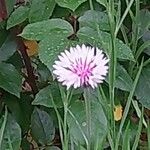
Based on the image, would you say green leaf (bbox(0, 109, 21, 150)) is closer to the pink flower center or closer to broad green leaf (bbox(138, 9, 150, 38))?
broad green leaf (bbox(138, 9, 150, 38))

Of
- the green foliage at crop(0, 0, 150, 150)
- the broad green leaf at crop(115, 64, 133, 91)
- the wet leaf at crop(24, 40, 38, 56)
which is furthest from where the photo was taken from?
the wet leaf at crop(24, 40, 38, 56)

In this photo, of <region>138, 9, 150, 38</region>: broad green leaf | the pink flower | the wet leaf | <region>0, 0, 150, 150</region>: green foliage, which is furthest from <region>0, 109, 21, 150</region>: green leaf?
the pink flower

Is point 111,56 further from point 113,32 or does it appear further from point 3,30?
point 3,30

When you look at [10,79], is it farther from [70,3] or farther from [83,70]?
[83,70]

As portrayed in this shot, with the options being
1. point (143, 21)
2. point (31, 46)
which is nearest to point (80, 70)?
point (143, 21)

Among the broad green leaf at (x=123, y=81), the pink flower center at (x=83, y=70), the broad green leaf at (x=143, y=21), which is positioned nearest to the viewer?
the pink flower center at (x=83, y=70)

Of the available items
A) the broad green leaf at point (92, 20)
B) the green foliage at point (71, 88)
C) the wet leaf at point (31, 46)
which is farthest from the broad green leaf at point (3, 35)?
the broad green leaf at point (92, 20)

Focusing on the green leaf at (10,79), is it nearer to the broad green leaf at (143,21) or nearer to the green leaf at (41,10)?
the green leaf at (41,10)
